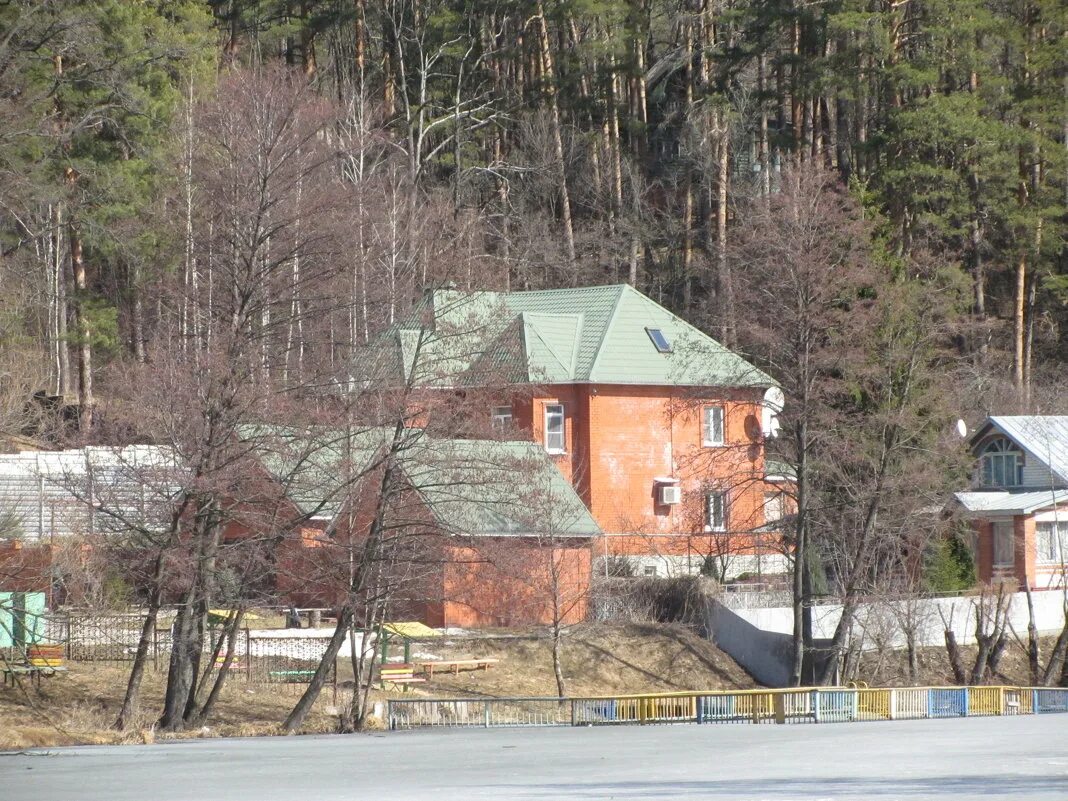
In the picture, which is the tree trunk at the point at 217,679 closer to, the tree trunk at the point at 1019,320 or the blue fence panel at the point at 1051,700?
the blue fence panel at the point at 1051,700

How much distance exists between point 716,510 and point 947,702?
1413cm

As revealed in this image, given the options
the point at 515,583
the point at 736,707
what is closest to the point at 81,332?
the point at 515,583

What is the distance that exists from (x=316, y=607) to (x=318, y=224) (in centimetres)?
1029

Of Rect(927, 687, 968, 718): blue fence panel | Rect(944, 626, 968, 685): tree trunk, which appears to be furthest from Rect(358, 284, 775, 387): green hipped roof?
Rect(927, 687, 968, 718): blue fence panel

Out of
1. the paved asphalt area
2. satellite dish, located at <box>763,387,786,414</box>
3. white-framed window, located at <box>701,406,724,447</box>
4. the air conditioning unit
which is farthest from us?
white-framed window, located at <box>701,406,724,447</box>

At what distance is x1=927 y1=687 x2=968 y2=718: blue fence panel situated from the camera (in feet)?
98.2

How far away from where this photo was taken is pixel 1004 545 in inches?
2080

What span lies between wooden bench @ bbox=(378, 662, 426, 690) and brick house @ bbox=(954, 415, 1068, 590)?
20.6m

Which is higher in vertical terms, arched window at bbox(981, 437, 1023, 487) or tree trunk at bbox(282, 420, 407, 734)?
arched window at bbox(981, 437, 1023, 487)

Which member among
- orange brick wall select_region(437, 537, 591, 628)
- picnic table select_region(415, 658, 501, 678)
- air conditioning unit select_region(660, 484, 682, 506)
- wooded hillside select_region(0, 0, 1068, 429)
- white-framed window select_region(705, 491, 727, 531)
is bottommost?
picnic table select_region(415, 658, 501, 678)

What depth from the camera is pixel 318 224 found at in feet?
125

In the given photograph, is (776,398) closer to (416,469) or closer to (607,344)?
(607,344)

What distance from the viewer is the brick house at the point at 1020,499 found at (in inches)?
2034

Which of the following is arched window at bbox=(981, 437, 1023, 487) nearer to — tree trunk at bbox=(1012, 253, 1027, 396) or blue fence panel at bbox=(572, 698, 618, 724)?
tree trunk at bbox=(1012, 253, 1027, 396)
